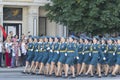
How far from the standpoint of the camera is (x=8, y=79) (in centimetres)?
2039

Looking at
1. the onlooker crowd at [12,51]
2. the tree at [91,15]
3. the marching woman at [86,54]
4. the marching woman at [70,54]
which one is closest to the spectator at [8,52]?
the onlooker crowd at [12,51]


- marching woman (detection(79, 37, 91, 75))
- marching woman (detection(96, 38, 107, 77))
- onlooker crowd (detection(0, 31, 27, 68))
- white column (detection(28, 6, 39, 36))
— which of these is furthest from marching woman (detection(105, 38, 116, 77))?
white column (detection(28, 6, 39, 36))

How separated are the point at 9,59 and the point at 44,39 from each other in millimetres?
5068

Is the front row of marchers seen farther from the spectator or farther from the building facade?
the building facade

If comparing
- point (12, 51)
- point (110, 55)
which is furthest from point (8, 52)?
point (110, 55)

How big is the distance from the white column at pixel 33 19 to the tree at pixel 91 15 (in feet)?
11.6

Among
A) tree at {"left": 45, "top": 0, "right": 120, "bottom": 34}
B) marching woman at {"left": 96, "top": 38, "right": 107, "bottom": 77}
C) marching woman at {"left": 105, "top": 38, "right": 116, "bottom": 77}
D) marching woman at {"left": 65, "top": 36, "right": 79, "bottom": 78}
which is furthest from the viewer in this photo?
tree at {"left": 45, "top": 0, "right": 120, "bottom": 34}

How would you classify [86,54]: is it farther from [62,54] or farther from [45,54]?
[45,54]

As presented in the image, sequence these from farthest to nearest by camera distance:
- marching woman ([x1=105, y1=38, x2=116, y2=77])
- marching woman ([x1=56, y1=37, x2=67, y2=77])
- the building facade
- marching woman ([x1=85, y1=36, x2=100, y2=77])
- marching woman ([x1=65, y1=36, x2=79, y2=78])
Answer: the building facade < marching woman ([x1=105, y1=38, x2=116, y2=77]) < marching woman ([x1=85, y1=36, x2=100, y2=77]) < marching woman ([x1=56, y1=37, x2=67, y2=77]) < marching woman ([x1=65, y1=36, x2=79, y2=78])

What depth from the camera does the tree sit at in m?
28.3

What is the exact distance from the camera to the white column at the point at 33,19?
32.9 meters

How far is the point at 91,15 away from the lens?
28016mm

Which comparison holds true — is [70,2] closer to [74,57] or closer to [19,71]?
[19,71]

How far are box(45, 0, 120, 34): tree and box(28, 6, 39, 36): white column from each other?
3542mm
